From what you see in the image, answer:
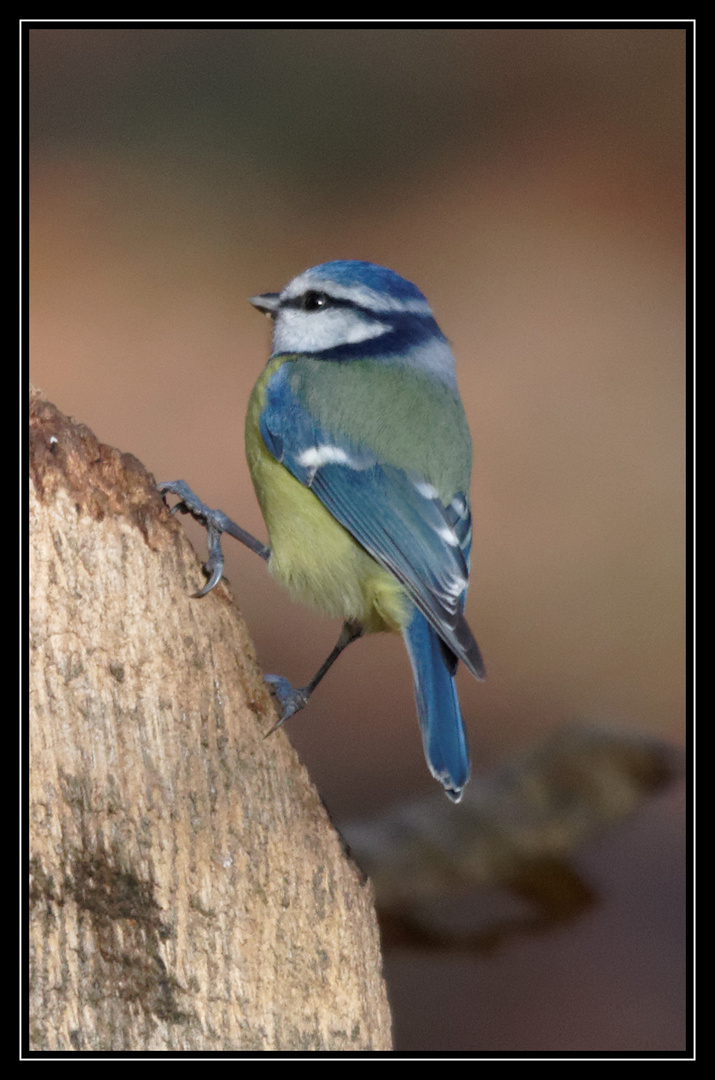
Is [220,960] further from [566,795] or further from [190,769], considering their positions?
[566,795]

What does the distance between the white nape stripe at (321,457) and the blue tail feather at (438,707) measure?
29 centimetres

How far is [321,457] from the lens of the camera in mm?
1812

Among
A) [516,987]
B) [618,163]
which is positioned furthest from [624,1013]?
[618,163]

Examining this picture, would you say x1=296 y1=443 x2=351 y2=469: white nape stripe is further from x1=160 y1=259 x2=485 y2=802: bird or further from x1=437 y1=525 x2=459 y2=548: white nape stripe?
x1=437 y1=525 x2=459 y2=548: white nape stripe

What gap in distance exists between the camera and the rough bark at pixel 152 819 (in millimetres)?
1295

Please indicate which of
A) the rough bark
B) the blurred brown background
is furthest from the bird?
the blurred brown background

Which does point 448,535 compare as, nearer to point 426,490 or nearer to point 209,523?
point 426,490

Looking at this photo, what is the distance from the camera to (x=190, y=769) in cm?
137

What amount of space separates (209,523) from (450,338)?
1.95 meters

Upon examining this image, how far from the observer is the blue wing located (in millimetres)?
1710

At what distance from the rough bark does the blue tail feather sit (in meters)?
0.22

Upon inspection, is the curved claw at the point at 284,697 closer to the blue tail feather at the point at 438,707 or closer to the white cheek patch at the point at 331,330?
the blue tail feather at the point at 438,707

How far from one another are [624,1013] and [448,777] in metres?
1.37

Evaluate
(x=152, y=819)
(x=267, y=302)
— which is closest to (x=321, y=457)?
(x=267, y=302)
